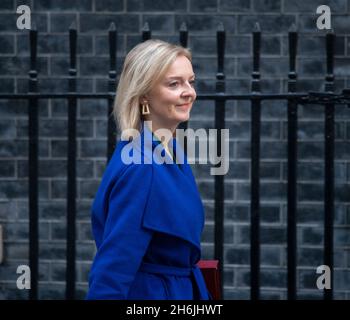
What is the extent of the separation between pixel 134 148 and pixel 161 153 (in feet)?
0.33

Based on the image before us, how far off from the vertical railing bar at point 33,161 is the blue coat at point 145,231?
155cm

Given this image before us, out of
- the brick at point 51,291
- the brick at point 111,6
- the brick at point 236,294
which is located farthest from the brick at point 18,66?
the brick at point 236,294

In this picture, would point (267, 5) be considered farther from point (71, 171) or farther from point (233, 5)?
point (71, 171)

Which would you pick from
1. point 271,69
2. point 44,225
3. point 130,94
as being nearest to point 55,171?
point 44,225

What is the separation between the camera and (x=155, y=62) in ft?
11.3

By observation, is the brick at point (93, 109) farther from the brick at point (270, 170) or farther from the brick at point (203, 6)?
the brick at point (270, 170)

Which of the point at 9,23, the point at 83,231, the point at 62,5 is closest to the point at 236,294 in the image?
the point at 83,231

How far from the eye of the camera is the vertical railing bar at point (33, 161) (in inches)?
191

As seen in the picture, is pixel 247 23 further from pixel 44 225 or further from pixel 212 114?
pixel 44 225

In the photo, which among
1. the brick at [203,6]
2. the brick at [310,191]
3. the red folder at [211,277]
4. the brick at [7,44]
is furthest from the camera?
the brick at [7,44]

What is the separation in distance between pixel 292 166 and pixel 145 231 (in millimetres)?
1793

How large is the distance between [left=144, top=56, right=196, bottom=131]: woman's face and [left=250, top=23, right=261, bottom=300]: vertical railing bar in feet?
4.37

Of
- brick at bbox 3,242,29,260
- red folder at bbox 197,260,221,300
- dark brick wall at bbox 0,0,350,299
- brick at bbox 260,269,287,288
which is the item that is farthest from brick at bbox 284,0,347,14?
red folder at bbox 197,260,221,300

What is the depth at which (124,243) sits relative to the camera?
127 inches
